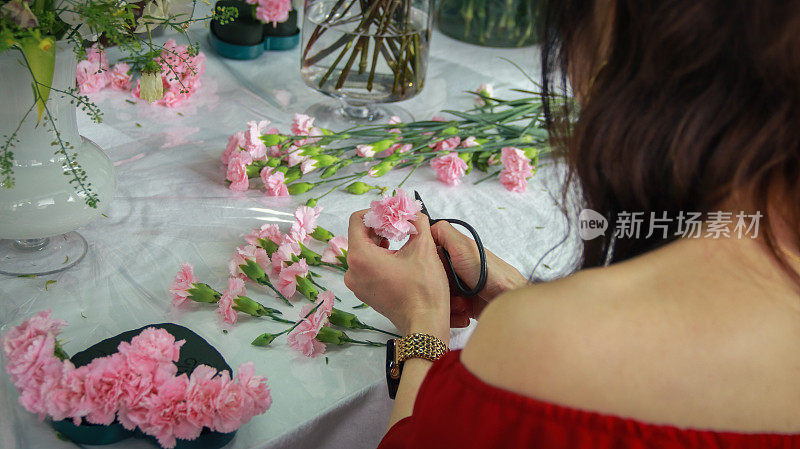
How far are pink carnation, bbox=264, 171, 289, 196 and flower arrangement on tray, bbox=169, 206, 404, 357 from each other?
10 centimetres

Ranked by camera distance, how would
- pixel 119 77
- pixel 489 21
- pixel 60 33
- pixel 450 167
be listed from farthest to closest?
pixel 489 21, pixel 119 77, pixel 450 167, pixel 60 33

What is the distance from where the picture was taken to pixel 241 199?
1.07 m

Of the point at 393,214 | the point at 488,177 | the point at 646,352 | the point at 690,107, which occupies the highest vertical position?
the point at 690,107

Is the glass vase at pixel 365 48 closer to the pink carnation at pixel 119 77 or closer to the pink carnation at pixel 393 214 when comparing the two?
the pink carnation at pixel 119 77

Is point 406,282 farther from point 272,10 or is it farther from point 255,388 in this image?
point 272,10

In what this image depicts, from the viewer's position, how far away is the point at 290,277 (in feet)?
2.89

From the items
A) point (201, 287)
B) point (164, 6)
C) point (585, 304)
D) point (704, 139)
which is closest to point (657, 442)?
point (585, 304)

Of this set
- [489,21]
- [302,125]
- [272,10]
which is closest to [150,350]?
[302,125]

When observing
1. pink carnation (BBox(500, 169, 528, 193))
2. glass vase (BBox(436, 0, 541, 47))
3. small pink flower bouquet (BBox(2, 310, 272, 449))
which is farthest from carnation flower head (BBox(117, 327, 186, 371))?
glass vase (BBox(436, 0, 541, 47))

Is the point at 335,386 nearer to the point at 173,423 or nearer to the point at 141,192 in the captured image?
the point at 173,423

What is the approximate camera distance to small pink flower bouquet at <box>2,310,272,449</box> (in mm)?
642

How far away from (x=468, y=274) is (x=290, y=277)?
220 millimetres

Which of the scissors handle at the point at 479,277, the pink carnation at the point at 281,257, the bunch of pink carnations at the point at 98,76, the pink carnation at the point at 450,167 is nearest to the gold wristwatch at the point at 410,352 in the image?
the scissors handle at the point at 479,277

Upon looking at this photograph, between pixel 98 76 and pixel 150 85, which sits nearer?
pixel 150 85
